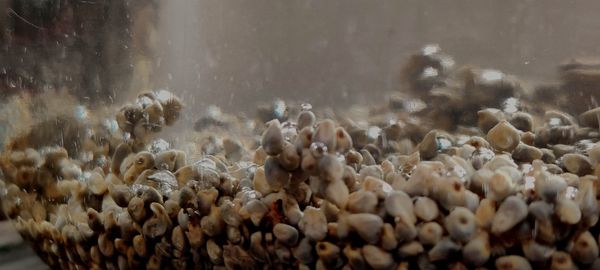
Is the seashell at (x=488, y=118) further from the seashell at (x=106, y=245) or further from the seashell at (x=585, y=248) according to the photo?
the seashell at (x=106, y=245)

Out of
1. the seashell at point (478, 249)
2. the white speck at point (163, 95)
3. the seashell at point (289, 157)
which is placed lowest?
the seashell at point (478, 249)

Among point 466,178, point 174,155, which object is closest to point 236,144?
point 174,155

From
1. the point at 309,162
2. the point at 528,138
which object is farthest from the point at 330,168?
the point at 528,138

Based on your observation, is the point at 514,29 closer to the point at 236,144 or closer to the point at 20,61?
the point at 236,144

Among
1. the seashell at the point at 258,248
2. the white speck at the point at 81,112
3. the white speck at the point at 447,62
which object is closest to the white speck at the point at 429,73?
the white speck at the point at 447,62

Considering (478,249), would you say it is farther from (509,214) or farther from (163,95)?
(163,95)

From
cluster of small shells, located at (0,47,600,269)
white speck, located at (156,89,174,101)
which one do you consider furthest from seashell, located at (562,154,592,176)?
white speck, located at (156,89,174,101)
